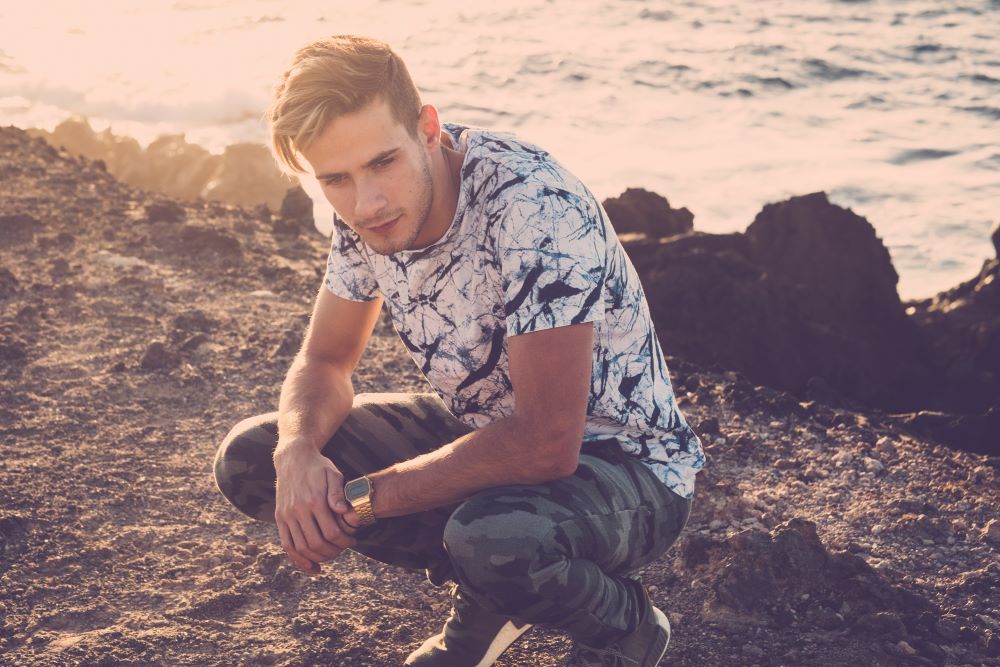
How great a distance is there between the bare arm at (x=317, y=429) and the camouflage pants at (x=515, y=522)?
106mm

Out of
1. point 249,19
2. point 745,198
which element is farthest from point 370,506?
point 249,19

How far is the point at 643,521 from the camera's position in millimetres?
2555

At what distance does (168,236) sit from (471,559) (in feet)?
13.1

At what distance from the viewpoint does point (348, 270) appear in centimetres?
284

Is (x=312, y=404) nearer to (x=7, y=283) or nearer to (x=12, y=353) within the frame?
(x=12, y=353)

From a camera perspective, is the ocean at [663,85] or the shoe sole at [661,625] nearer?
the shoe sole at [661,625]

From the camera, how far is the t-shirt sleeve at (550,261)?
2.30 m

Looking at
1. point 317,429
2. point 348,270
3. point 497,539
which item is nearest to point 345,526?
point 317,429

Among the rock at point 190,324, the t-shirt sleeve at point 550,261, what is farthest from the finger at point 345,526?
the rock at point 190,324

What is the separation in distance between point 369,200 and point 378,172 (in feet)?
0.22

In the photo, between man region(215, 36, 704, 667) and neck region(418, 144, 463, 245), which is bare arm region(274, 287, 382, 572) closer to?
man region(215, 36, 704, 667)

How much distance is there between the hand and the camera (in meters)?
2.50

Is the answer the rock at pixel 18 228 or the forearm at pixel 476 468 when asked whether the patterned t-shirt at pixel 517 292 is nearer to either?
the forearm at pixel 476 468

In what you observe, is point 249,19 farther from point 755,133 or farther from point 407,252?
point 407,252
